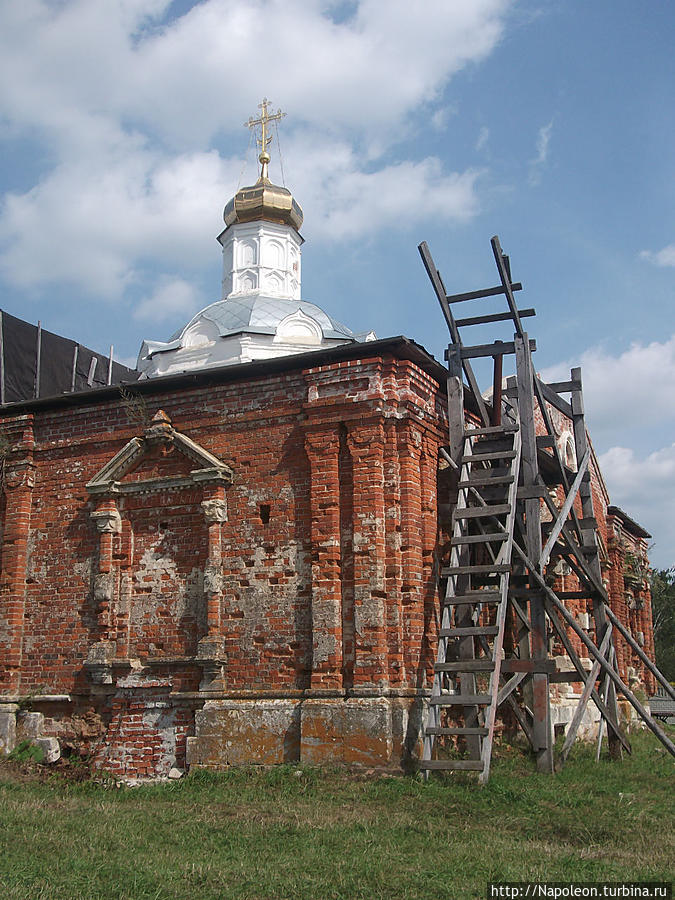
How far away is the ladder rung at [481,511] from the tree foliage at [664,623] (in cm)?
3502

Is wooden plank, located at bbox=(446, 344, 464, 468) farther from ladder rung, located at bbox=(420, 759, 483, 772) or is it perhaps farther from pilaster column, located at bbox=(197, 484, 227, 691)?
ladder rung, located at bbox=(420, 759, 483, 772)

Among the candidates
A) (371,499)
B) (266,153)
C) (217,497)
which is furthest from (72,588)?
(266,153)

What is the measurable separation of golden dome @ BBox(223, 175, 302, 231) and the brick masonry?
12.8 meters

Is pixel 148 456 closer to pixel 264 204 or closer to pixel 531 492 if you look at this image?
pixel 531 492

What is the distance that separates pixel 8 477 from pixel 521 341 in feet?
21.3

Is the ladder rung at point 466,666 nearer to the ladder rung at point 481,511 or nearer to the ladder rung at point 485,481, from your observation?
the ladder rung at point 481,511

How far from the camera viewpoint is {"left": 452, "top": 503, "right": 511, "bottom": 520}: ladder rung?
8945 mm

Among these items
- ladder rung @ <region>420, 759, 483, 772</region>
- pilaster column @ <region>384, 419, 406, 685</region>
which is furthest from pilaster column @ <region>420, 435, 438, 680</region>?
ladder rung @ <region>420, 759, 483, 772</region>

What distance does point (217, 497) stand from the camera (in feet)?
32.7

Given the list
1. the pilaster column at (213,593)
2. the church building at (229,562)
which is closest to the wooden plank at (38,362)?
the church building at (229,562)

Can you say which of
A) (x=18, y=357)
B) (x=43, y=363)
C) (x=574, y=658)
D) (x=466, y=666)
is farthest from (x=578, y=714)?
(x=43, y=363)

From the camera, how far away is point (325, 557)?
9.21 meters

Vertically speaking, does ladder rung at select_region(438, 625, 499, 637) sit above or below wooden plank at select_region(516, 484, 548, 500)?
below

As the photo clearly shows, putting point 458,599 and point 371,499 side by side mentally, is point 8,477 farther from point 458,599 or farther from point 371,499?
point 458,599
